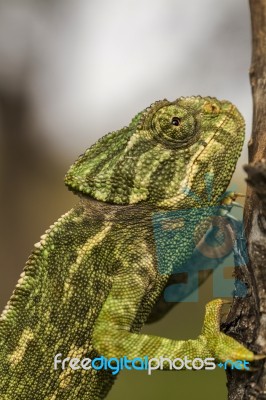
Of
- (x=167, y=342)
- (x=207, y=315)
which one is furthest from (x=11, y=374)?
(x=207, y=315)

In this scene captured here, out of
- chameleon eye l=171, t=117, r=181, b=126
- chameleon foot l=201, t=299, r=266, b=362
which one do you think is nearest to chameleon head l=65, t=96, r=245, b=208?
chameleon eye l=171, t=117, r=181, b=126

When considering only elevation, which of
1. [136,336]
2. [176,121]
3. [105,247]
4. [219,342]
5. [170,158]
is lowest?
[136,336]

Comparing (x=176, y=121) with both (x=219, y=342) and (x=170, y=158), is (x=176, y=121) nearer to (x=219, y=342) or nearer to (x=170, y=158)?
(x=170, y=158)

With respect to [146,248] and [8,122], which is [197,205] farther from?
[8,122]

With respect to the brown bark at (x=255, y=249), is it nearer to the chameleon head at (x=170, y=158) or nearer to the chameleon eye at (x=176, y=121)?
the chameleon head at (x=170, y=158)

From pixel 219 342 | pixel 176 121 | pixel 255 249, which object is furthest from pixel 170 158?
pixel 219 342

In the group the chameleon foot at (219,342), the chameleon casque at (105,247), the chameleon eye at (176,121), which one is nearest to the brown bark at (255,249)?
the chameleon foot at (219,342)

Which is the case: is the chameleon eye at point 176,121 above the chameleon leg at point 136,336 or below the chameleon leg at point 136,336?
above
